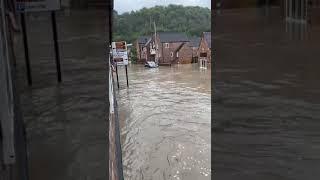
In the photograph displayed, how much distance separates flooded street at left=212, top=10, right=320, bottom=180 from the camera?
20.4 feet

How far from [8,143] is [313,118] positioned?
6677 mm

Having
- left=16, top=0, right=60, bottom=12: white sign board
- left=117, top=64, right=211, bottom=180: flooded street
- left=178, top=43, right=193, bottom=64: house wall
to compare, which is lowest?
left=117, top=64, right=211, bottom=180: flooded street

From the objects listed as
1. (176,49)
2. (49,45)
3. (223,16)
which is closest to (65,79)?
(49,45)

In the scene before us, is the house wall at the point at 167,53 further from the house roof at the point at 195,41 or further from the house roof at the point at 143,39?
the house roof at the point at 143,39

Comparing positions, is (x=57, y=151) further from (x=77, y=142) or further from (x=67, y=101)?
(x=67, y=101)

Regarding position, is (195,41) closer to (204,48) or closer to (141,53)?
(204,48)

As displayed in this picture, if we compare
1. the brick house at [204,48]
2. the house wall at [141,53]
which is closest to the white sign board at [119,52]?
the brick house at [204,48]

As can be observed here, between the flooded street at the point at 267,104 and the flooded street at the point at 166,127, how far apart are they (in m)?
1.79

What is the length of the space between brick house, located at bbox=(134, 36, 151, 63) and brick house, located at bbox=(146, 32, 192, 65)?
637 millimetres

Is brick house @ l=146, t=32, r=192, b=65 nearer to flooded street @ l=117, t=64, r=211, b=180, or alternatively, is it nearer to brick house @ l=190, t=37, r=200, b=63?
brick house @ l=190, t=37, r=200, b=63

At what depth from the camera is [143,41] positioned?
117 feet

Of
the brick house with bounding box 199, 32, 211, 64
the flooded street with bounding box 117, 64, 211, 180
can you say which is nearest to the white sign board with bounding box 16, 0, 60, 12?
the flooded street with bounding box 117, 64, 211, 180

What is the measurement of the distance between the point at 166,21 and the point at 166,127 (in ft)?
74.2

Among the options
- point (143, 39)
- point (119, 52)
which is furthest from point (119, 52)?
point (143, 39)
